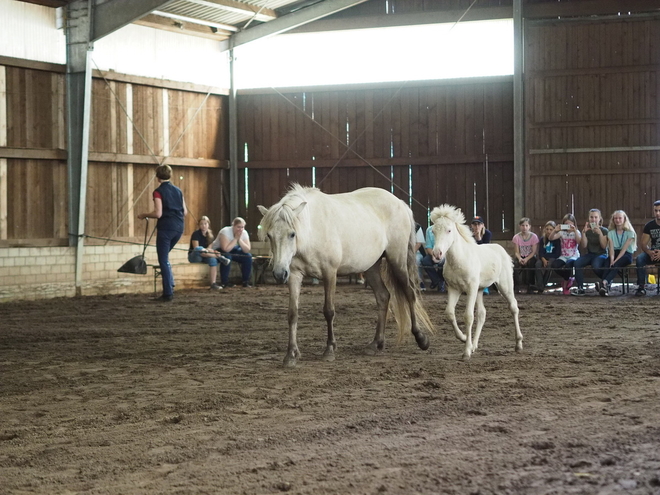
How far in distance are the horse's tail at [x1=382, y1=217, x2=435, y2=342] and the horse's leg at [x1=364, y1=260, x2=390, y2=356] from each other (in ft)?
0.22

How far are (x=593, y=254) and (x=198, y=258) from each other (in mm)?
6837

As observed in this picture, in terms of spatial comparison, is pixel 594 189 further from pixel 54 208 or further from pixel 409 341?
pixel 54 208

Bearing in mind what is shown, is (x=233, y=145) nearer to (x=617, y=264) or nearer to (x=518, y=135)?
(x=518, y=135)

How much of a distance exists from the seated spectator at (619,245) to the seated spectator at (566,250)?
631 millimetres

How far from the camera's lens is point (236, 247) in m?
15.9

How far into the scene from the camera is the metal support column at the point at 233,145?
57.4 ft

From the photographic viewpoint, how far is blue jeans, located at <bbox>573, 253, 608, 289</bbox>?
13.3 m

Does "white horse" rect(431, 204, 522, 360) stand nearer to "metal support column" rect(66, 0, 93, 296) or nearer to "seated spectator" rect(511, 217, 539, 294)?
"seated spectator" rect(511, 217, 539, 294)

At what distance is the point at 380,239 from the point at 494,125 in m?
9.57

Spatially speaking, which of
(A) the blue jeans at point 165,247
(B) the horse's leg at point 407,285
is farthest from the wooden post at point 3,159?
(B) the horse's leg at point 407,285

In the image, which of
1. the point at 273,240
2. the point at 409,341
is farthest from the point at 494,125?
the point at 273,240

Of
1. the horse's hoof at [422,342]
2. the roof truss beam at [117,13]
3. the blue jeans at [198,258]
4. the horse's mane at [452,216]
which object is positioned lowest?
the horse's hoof at [422,342]

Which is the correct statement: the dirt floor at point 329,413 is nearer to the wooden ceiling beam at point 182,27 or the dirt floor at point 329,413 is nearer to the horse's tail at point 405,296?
the horse's tail at point 405,296

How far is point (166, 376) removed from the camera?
20.7 feet
